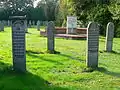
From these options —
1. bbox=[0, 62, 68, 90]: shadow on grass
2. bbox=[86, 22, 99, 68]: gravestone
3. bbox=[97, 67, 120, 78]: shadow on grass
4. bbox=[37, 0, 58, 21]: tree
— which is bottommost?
bbox=[97, 67, 120, 78]: shadow on grass

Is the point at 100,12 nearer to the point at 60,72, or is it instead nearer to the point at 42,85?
the point at 60,72

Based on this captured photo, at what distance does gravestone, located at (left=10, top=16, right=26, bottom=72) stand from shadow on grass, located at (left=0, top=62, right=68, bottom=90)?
12.8 inches

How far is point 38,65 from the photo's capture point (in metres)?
12.5

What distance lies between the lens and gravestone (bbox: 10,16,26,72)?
35.3 ft

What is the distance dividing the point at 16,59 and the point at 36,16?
6795cm

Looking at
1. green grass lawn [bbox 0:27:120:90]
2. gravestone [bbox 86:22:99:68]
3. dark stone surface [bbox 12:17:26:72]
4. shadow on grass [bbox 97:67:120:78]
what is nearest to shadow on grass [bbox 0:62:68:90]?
green grass lawn [bbox 0:27:120:90]

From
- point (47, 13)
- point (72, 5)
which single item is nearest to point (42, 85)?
point (72, 5)

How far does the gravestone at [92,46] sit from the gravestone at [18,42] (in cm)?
278

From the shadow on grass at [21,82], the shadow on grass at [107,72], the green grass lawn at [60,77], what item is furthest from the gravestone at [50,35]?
the shadow on grass at [21,82]

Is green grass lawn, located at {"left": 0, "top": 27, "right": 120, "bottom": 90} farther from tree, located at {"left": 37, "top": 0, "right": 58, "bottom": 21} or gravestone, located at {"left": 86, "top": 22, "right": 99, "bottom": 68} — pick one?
tree, located at {"left": 37, "top": 0, "right": 58, "bottom": 21}

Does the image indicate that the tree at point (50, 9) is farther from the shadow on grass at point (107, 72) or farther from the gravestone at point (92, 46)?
the shadow on grass at point (107, 72)

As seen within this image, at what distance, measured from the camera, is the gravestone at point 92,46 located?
1252cm

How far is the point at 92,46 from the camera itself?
41.4ft

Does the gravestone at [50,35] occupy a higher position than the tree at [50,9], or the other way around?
the tree at [50,9]
